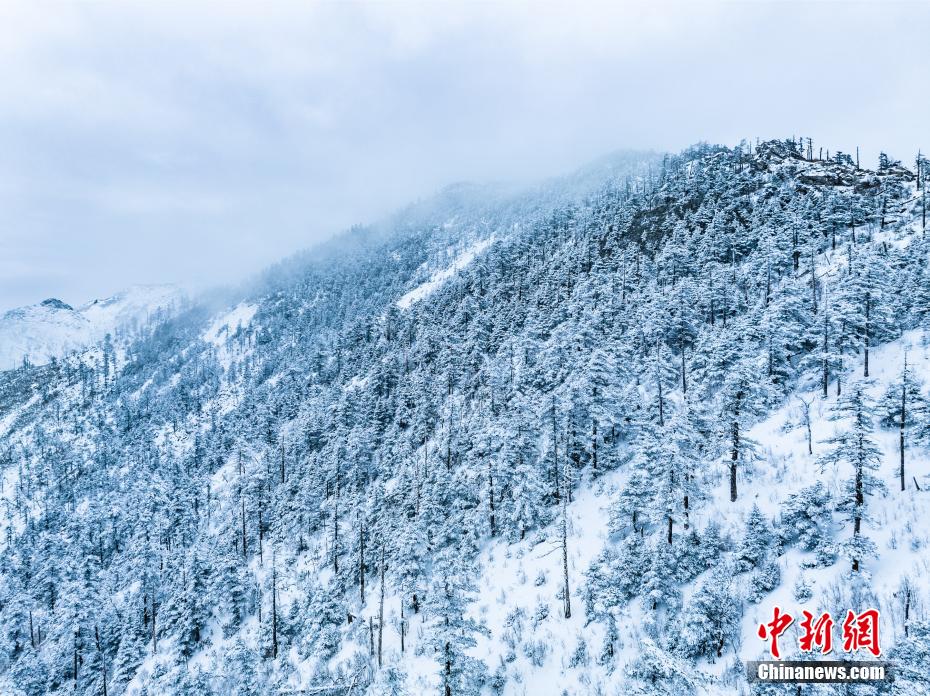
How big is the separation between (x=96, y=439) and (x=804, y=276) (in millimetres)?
224976

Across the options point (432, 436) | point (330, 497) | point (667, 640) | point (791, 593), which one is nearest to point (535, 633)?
point (667, 640)

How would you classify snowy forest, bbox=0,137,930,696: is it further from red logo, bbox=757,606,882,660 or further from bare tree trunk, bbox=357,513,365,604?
red logo, bbox=757,606,882,660

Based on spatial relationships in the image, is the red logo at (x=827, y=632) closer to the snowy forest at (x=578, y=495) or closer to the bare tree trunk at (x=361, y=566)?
the snowy forest at (x=578, y=495)

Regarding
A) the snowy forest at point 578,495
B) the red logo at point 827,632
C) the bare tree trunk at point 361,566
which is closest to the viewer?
the red logo at point 827,632

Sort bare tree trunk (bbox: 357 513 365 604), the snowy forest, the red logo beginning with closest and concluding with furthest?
the red logo, the snowy forest, bare tree trunk (bbox: 357 513 365 604)

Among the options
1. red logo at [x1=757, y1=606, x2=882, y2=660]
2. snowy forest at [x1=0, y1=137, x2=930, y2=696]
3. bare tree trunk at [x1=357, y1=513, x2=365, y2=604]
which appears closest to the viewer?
→ red logo at [x1=757, y1=606, x2=882, y2=660]

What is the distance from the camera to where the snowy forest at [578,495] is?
2842 cm

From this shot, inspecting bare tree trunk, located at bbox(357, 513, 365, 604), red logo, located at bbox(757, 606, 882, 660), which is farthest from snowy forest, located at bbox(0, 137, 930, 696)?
red logo, located at bbox(757, 606, 882, 660)

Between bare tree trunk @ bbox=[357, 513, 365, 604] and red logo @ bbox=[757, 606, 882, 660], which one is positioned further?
bare tree trunk @ bbox=[357, 513, 365, 604]

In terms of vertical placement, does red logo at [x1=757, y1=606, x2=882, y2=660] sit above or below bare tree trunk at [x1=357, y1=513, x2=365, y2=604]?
above

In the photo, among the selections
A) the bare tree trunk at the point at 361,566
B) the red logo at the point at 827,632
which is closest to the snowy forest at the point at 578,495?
the bare tree trunk at the point at 361,566

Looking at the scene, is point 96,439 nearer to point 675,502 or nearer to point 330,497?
point 330,497

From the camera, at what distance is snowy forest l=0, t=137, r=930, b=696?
28422 millimetres

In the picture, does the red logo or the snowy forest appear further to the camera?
the snowy forest
